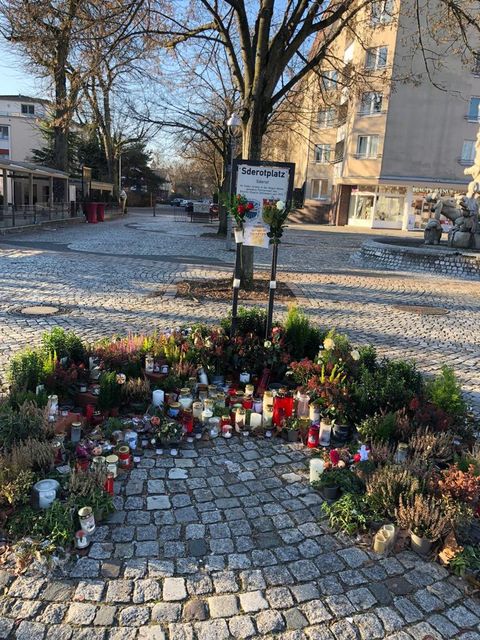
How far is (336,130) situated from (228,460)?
4724 cm

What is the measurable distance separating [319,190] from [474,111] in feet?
48.4

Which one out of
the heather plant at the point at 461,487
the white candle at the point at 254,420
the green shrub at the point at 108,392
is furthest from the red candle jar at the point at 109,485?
the heather plant at the point at 461,487

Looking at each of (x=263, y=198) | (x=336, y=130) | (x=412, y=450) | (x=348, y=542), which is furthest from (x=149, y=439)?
(x=336, y=130)

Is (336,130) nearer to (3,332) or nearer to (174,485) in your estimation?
(3,332)

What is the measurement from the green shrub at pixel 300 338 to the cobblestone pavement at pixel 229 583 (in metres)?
2.37

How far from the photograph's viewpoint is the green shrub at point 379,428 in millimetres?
4215

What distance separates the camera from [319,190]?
160 feet

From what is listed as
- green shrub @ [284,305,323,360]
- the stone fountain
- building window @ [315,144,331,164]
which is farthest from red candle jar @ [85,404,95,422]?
building window @ [315,144,331,164]

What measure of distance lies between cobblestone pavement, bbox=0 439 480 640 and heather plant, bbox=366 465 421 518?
309mm

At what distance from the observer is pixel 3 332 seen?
7.16m

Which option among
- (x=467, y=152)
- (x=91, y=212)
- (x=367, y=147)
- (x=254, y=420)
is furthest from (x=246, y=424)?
(x=467, y=152)

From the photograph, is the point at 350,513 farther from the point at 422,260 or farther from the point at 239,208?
the point at 422,260

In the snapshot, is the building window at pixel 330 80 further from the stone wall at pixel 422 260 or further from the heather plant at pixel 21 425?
the heather plant at pixel 21 425

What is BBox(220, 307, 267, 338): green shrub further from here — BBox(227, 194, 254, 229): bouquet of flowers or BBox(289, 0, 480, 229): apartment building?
BBox(289, 0, 480, 229): apartment building
